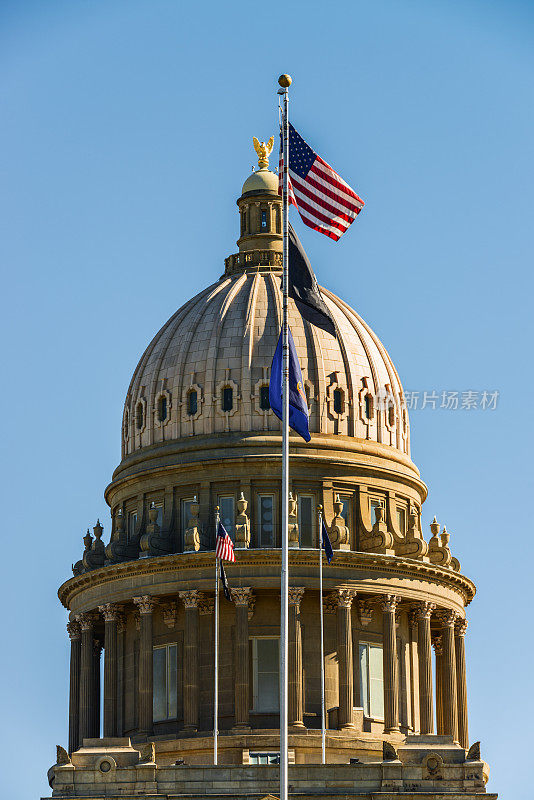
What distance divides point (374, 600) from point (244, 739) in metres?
9.77

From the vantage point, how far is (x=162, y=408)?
105 meters

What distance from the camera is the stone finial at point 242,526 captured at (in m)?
97.7

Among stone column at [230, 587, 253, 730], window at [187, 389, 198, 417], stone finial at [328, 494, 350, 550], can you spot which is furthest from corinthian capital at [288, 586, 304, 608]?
window at [187, 389, 198, 417]

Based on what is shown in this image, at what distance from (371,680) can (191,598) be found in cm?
936

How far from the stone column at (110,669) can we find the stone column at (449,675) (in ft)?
52.0

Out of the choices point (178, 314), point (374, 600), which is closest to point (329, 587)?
point (374, 600)

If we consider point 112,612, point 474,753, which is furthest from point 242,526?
point 474,753

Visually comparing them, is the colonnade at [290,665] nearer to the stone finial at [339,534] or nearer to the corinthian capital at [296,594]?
the corinthian capital at [296,594]

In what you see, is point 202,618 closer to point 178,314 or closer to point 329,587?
point 329,587

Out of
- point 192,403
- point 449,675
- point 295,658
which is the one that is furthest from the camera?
point 192,403

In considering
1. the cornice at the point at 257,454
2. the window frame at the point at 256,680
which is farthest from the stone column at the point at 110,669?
the cornice at the point at 257,454

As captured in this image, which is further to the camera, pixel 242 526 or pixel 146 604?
pixel 146 604

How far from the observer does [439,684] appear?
10519 cm

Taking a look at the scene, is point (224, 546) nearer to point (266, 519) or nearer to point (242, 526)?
point (242, 526)
